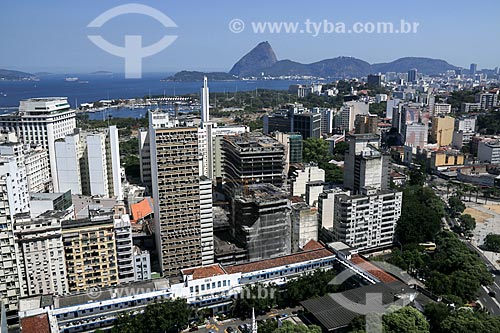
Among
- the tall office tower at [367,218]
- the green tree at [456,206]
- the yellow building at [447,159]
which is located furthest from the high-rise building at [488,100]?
the tall office tower at [367,218]

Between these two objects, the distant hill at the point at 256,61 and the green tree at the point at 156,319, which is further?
the distant hill at the point at 256,61

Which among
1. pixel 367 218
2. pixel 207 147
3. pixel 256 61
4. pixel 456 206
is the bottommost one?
pixel 456 206

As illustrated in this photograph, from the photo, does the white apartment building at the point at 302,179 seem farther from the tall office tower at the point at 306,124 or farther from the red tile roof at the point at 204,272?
the tall office tower at the point at 306,124

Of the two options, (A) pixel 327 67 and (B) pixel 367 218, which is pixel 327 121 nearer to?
(B) pixel 367 218

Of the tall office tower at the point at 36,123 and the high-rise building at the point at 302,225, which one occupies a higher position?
the tall office tower at the point at 36,123

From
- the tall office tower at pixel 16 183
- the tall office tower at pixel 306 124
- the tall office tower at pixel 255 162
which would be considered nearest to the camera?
the tall office tower at pixel 16 183

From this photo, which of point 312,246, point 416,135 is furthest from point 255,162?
point 416,135

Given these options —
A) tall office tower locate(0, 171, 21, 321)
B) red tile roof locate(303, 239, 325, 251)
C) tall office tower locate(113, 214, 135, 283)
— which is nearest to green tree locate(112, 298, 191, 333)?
tall office tower locate(113, 214, 135, 283)
